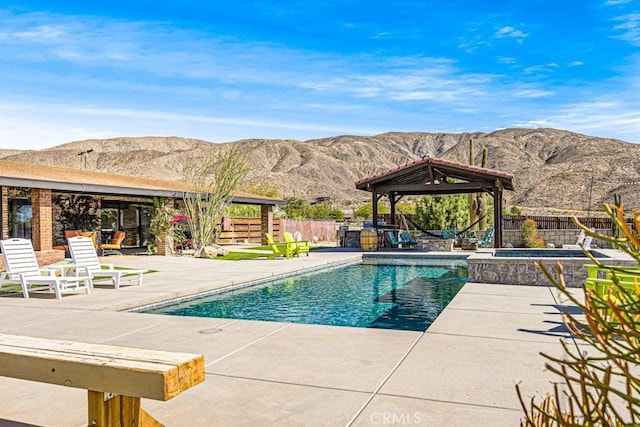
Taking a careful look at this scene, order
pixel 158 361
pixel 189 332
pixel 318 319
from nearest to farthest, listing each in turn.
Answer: pixel 158 361, pixel 189 332, pixel 318 319

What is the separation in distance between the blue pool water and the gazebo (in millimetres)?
7048

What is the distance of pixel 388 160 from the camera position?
105m

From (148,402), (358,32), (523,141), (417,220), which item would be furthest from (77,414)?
(523,141)

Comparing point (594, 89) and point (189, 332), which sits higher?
point (594, 89)

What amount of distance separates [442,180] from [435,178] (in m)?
0.29

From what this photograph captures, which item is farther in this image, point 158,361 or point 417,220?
point 417,220

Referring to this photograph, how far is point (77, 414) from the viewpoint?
11.2 ft

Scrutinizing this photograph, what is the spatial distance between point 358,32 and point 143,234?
889 inches

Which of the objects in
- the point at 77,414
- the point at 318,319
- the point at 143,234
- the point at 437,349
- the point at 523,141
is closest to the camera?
the point at 77,414

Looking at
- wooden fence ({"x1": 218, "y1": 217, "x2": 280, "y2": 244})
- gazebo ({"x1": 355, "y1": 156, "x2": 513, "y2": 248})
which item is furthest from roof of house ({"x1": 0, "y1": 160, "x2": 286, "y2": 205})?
gazebo ({"x1": 355, "y1": 156, "x2": 513, "y2": 248})

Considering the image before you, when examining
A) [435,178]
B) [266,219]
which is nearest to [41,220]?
[266,219]

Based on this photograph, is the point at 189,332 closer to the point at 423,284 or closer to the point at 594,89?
the point at 423,284

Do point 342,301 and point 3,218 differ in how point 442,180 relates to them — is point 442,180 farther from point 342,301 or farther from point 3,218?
point 3,218

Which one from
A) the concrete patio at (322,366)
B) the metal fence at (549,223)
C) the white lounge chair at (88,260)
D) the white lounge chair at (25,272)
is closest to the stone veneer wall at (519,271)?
the concrete patio at (322,366)
